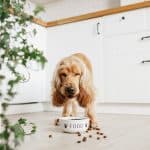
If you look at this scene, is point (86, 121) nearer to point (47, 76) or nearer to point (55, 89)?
point (55, 89)

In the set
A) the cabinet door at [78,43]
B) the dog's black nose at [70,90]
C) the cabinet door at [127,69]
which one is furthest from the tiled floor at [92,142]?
the cabinet door at [78,43]

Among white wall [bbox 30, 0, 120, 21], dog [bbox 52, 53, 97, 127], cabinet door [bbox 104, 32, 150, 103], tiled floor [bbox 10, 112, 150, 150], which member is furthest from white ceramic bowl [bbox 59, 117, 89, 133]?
white wall [bbox 30, 0, 120, 21]

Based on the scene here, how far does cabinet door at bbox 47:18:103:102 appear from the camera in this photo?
2283 millimetres

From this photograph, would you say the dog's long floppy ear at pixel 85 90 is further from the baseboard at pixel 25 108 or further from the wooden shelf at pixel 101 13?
the baseboard at pixel 25 108

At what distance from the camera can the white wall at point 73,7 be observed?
3.20 metres

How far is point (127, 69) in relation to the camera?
2.13 m

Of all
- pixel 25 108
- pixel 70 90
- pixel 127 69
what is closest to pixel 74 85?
pixel 70 90

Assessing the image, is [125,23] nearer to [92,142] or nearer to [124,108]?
[124,108]

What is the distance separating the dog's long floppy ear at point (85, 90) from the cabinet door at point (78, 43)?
0.76 meters

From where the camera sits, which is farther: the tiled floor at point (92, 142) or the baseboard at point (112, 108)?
the baseboard at point (112, 108)

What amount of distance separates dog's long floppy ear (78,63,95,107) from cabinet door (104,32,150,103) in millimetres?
736

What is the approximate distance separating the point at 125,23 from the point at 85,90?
1004 millimetres

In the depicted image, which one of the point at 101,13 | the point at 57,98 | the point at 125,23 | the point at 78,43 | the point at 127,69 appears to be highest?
the point at 101,13

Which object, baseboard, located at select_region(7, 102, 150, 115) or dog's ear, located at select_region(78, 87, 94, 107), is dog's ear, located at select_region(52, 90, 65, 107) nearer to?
dog's ear, located at select_region(78, 87, 94, 107)
